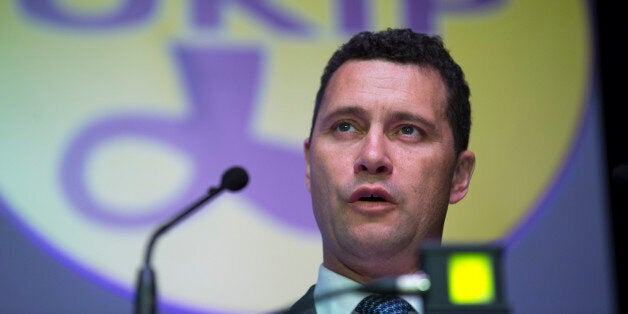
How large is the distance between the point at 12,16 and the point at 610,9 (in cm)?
224

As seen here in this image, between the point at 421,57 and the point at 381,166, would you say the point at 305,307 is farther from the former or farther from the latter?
the point at 421,57

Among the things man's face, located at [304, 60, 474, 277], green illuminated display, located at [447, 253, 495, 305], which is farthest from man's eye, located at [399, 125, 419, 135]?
green illuminated display, located at [447, 253, 495, 305]

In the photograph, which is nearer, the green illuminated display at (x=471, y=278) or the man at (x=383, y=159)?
the green illuminated display at (x=471, y=278)

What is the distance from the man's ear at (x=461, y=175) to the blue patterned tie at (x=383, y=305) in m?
0.42

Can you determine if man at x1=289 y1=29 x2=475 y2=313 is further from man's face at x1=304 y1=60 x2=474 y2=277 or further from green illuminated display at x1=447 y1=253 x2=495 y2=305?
green illuminated display at x1=447 y1=253 x2=495 y2=305

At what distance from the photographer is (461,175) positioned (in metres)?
2.13

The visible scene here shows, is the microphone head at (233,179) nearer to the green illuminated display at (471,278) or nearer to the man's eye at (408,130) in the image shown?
the man's eye at (408,130)

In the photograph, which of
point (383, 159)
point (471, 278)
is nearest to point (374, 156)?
point (383, 159)

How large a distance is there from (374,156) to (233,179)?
0.32 metres

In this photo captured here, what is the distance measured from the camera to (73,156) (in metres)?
2.88

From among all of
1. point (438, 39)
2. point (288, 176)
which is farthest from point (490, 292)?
point (288, 176)

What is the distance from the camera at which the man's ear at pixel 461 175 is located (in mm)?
2107

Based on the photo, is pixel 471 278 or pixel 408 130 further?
pixel 408 130

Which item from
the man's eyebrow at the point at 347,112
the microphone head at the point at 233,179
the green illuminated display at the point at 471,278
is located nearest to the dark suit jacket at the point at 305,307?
the microphone head at the point at 233,179
